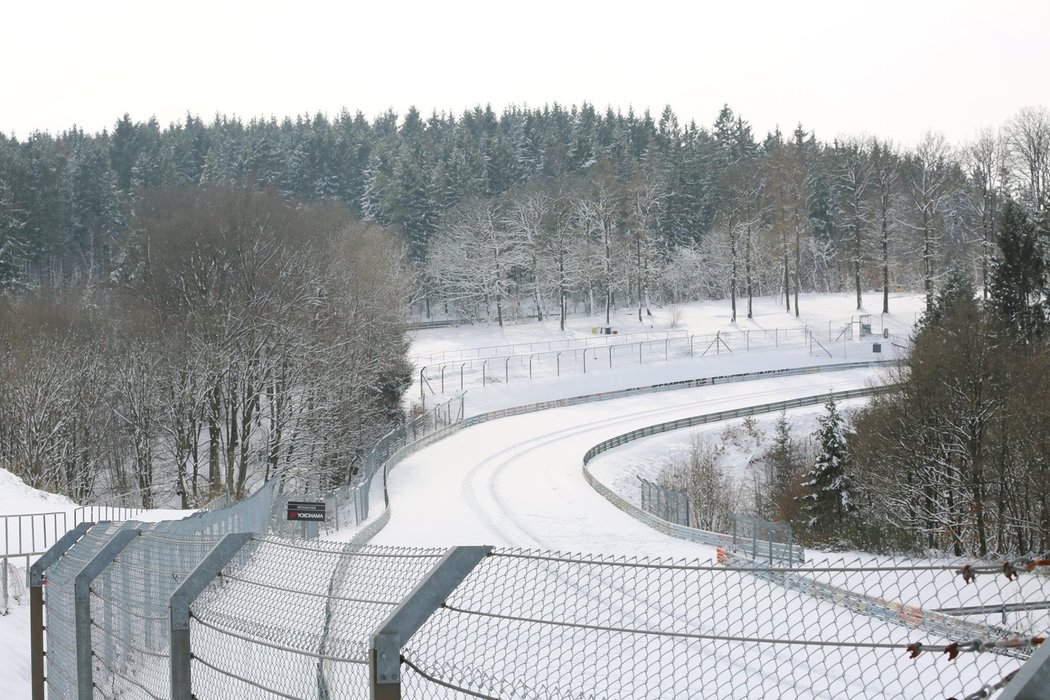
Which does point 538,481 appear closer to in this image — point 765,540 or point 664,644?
point 765,540

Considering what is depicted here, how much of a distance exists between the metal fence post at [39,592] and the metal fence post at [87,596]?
1301 millimetres

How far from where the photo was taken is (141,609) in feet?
24.6

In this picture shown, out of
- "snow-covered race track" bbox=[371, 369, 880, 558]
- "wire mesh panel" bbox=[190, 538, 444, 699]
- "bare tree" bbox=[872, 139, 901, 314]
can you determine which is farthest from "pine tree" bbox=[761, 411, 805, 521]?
"wire mesh panel" bbox=[190, 538, 444, 699]

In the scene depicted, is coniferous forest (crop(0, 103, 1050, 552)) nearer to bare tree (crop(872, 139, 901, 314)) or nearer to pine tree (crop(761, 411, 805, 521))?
bare tree (crop(872, 139, 901, 314))

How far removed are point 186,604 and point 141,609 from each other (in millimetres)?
1965

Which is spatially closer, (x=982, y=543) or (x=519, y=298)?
(x=982, y=543)

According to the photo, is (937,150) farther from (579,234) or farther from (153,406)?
(153,406)

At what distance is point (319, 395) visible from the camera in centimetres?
5169

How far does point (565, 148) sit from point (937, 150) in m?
53.9

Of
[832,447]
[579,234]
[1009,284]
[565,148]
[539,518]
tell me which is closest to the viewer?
[539,518]

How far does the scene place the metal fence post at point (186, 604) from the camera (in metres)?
5.72

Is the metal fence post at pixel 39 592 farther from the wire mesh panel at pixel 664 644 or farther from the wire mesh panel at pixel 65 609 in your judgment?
the wire mesh panel at pixel 664 644

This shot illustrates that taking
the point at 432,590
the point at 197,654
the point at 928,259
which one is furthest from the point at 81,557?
the point at 928,259

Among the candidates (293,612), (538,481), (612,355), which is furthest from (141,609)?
(612,355)
